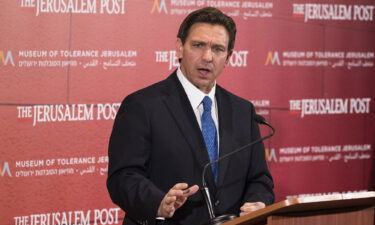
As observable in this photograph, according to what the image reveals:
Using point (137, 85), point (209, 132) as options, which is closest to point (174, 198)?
point (209, 132)

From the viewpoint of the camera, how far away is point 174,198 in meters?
2.35

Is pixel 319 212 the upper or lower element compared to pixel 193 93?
lower

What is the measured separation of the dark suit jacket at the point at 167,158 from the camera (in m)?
2.61

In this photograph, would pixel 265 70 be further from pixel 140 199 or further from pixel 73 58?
pixel 140 199

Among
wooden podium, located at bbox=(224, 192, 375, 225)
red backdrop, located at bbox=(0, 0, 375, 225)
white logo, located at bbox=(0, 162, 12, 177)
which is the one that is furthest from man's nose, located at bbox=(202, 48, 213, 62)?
white logo, located at bbox=(0, 162, 12, 177)

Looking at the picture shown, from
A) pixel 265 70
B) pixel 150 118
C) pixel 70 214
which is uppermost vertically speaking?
pixel 265 70

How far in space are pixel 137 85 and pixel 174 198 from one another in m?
1.85

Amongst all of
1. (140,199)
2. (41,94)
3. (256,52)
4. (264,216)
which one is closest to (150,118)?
(140,199)

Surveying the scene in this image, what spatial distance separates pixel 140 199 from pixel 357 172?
2.92 metres

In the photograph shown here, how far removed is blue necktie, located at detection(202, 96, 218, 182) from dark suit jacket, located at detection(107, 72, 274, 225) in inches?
1.3

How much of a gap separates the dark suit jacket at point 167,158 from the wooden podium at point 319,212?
1.92ft

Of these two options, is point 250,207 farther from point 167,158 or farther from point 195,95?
point 195,95

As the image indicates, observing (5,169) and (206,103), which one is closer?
(206,103)

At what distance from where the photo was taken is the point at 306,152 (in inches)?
188
